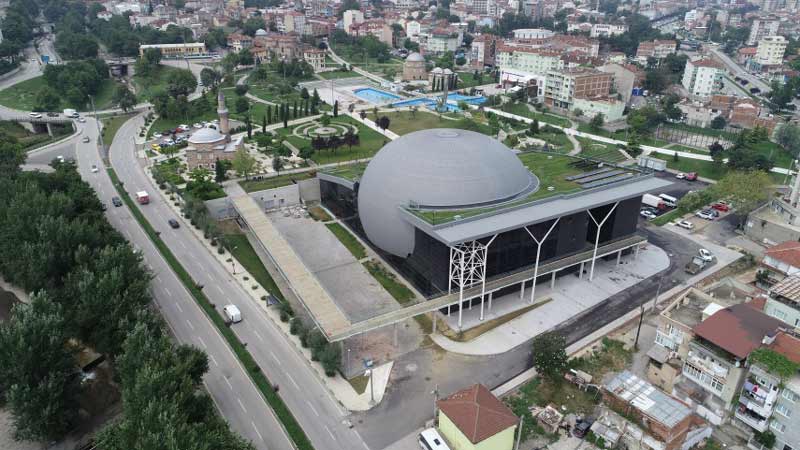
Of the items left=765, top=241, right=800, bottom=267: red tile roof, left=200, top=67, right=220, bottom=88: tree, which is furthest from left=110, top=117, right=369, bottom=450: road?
left=200, top=67, right=220, bottom=88: tree

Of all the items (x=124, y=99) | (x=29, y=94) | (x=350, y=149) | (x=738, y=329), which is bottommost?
(x=350, y=149)

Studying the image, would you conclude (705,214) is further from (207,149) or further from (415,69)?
(415,69)

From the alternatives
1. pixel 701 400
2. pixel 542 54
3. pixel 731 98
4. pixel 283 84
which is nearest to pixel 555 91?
pixel 542 54

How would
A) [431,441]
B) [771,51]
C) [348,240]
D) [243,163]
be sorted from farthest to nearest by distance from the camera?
[771,51] → [243,163] → [348,240] → [431,441]

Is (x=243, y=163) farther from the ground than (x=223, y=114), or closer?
closer

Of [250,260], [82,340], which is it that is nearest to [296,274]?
[250,260]

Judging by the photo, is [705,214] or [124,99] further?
[124,99]
